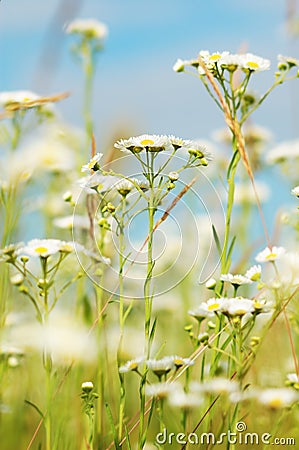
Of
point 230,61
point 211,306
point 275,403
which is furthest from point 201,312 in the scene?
point 230,61

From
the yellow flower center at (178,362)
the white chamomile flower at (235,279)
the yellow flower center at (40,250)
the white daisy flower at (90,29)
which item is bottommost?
the yellow flower center at (178,362)

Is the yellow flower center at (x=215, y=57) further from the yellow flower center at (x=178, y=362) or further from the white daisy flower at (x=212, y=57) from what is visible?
the yellow flower center at (x=178, y=362)

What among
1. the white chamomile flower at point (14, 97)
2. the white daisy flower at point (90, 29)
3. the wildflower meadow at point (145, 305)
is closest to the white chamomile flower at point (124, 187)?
the wildflower meadow at point (145, 305)

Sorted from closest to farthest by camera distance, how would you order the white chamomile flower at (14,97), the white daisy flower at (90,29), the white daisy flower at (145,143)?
the white daisy flower at (145,143)
the white chamomile flower at (14,97)
the white daisy flower at (90,29)

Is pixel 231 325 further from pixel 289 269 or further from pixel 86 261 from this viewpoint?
pixel 86 261

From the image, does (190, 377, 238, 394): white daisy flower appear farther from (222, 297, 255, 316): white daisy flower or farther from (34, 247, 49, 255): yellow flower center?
(34, 247, 49, 255): yellow flower center

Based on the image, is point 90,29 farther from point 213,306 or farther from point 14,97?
point 213,306

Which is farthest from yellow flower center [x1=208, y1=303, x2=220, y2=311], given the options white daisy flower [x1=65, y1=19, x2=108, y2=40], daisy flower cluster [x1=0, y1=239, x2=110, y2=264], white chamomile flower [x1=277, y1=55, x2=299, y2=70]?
white daisy flower [x1=65, y1=19, x2=108, y2=40]
